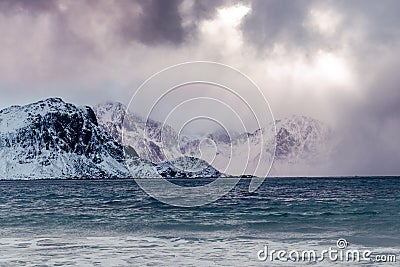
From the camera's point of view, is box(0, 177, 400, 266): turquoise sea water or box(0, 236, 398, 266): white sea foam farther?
box(0, 177, 400, 266): turquoise sea water

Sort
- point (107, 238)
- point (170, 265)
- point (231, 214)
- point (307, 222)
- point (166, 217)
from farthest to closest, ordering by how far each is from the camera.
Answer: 1. point (231, 214)
2. point (166, 217)
3. point (307, 222)
4. point (107, 238)
5. point (170, 265)

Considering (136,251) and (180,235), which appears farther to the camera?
(180,235)

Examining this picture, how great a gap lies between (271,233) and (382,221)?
53.8 feet

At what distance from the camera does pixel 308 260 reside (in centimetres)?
3144

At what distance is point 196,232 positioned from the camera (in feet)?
156

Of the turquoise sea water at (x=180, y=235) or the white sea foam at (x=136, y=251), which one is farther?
the turquoise sea water at (x=180, y=235)

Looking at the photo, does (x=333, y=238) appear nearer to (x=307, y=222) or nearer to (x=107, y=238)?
(x=307, y=222)

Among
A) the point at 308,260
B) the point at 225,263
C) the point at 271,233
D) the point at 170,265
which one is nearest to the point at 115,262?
the point at 170,265

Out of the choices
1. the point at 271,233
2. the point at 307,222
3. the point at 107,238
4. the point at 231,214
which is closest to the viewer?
the point at 107,238

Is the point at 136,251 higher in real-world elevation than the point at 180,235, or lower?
lower

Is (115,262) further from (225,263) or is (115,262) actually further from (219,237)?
(219,237)

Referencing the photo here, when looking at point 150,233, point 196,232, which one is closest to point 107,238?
point 150,233

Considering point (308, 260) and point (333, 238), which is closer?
point (308, 260)

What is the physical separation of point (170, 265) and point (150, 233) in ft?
57.2
